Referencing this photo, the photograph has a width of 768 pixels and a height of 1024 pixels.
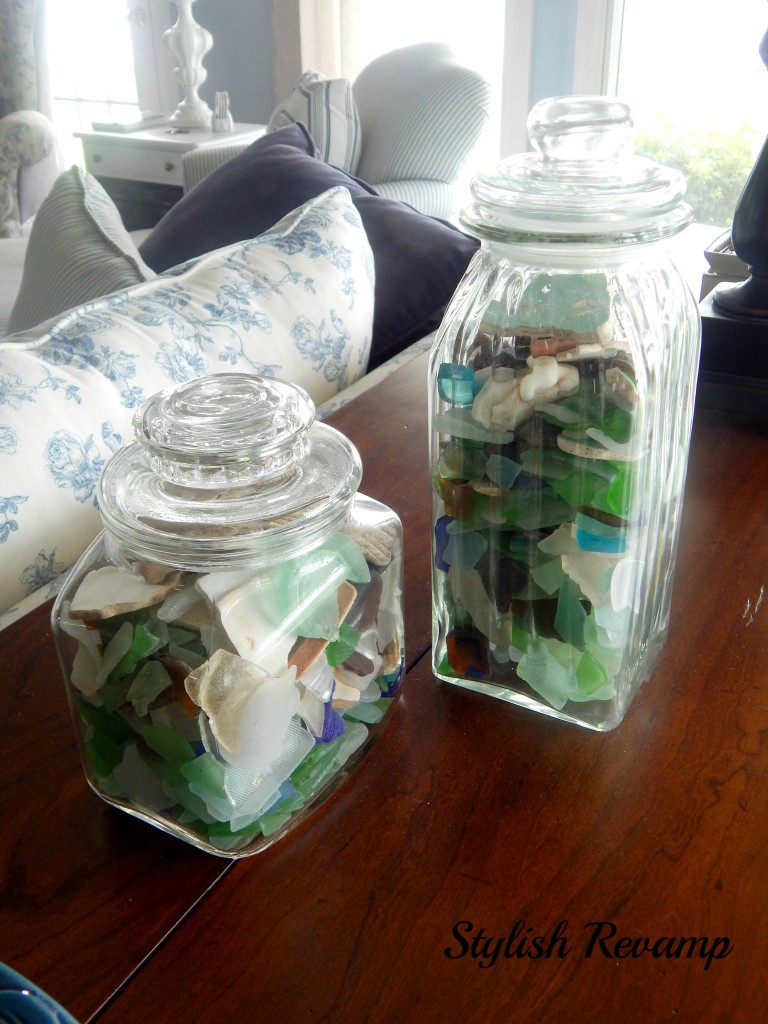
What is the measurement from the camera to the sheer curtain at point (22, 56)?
2.95 meters

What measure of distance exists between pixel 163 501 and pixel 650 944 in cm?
28

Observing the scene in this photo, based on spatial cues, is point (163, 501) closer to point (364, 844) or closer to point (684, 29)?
point (364, 844)

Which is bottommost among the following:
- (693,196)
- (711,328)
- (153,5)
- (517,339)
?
(693,196)

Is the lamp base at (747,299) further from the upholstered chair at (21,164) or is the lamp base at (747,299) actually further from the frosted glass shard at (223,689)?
the upholstered chair at (21,164)

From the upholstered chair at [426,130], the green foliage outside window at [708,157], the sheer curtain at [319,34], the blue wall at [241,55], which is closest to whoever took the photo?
the upholstered chair at [426,130]

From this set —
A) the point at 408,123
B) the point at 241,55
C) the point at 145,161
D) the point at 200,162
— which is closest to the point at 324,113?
the point at 408,123

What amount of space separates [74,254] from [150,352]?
0.40m

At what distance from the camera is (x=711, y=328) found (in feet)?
2.78

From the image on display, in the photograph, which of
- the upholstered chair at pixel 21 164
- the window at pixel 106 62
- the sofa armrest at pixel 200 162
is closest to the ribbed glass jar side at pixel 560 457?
the sofa armrest at pixel 200 162

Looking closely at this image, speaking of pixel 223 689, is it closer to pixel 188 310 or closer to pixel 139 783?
pixel 139 783

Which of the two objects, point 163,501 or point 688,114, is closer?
point 163,501

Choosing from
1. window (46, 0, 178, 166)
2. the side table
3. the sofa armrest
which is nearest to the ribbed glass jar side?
the sofa armrest

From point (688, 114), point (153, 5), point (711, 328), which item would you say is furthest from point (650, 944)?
point (153, 5)

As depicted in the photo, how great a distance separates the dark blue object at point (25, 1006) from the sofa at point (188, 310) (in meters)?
0.43
